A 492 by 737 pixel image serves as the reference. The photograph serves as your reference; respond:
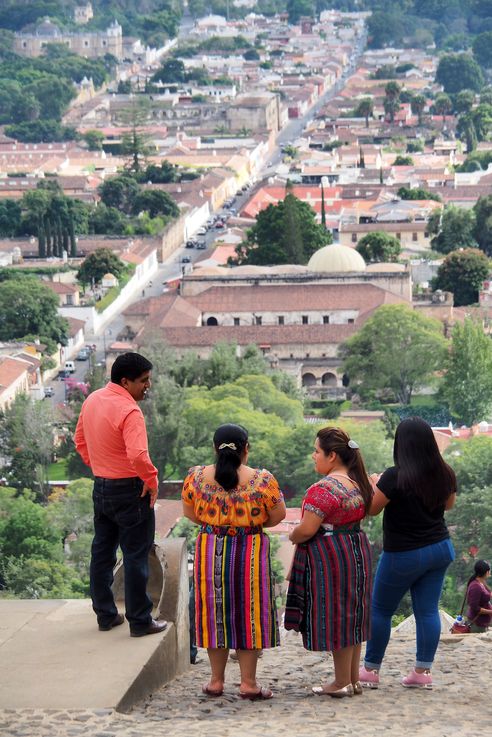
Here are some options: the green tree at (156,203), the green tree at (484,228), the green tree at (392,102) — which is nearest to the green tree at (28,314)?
the green tree at (484,228)

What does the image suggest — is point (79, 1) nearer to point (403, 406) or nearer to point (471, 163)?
point (471, 163)

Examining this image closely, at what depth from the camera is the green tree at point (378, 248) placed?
44844mm

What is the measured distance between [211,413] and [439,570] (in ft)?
66.5

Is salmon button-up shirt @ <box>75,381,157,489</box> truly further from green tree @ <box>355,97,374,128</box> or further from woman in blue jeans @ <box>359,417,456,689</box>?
green tree @ <box>355,97,374,128</box>

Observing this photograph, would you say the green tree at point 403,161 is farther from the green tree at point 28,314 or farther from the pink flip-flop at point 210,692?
the pink flip-flop at point 210,692

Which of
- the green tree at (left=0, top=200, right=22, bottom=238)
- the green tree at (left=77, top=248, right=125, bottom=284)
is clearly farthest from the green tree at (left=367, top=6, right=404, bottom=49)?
the green tree at (left=77, top=248, right=125, bottom=284)

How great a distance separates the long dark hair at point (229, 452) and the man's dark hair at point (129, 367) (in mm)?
506

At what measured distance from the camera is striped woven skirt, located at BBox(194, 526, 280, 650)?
7.62 metres

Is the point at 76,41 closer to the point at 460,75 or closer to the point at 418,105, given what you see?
the point at 460,75

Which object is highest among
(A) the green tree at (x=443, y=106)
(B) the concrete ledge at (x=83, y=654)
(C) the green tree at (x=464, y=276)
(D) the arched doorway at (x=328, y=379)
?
(A) the green tree at (x=443, y=106)

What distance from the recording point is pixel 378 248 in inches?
1770

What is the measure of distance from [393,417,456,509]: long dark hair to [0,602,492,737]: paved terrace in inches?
32.5

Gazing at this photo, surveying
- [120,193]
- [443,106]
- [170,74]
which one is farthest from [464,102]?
[120,193]

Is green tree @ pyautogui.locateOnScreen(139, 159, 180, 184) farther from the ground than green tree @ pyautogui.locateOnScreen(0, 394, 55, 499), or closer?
farther from the ground
